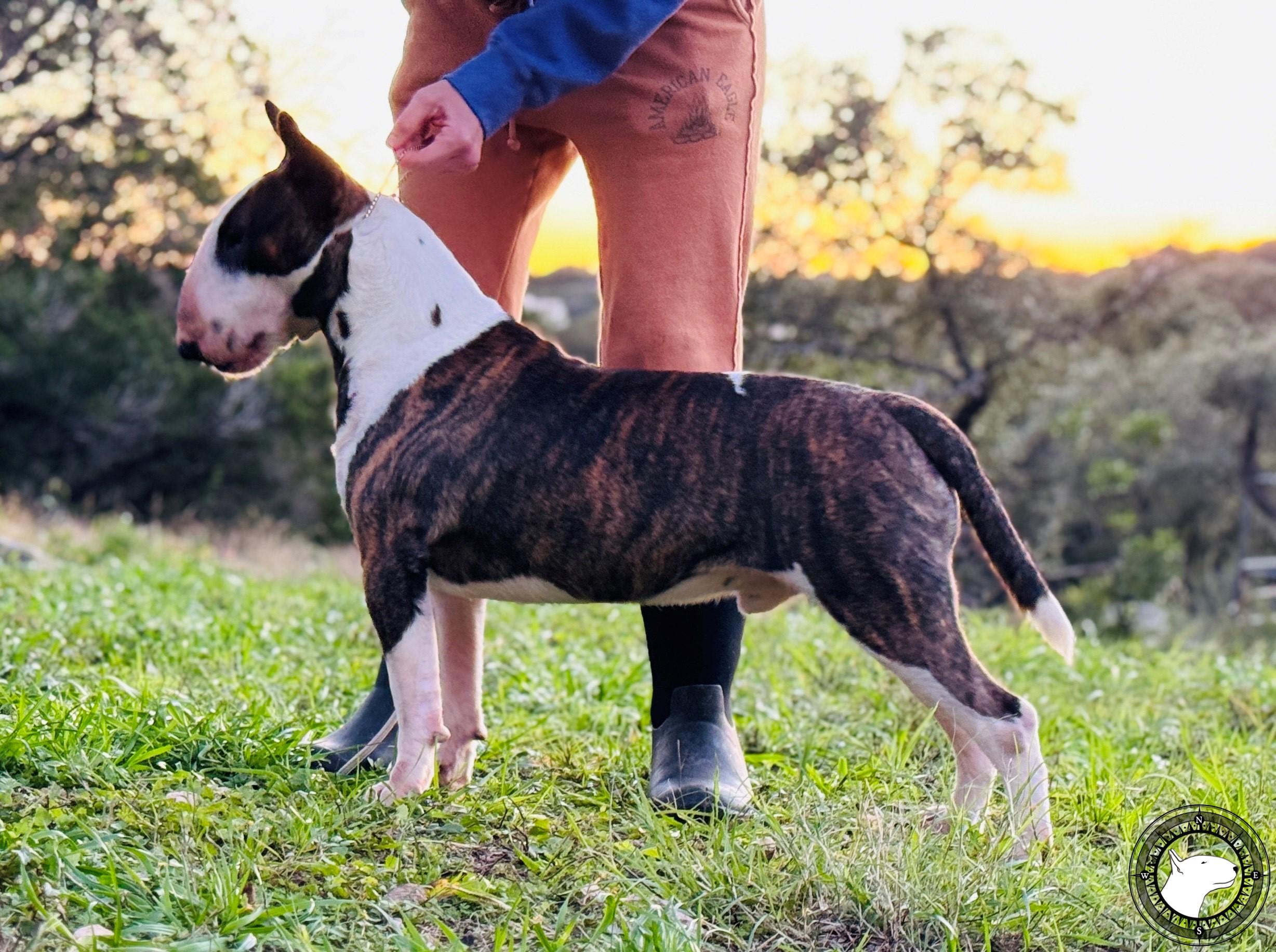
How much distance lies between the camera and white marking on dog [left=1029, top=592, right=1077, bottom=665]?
8.75 ft

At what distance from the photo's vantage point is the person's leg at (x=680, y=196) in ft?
9.71

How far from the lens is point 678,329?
2998mm

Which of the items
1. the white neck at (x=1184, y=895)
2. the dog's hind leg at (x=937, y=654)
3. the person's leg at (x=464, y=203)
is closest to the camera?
the white neck at (x=1184, y=895)

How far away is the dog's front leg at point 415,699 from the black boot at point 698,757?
552 mm

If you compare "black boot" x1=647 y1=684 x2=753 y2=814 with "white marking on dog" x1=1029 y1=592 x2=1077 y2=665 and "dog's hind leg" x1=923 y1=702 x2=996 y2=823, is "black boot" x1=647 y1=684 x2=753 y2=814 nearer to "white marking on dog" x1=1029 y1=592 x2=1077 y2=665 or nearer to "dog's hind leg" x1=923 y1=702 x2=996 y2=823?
"dog's hind leg" x1=923 y1=702 x2=996 y2=823

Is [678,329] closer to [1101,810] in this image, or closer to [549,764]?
[549,764]

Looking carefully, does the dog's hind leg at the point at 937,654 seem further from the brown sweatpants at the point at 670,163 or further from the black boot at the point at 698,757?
the brown sweatpants at the point at 670,163

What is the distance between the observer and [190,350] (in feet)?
9.68

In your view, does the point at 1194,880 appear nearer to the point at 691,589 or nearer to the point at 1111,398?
the point at 691,589

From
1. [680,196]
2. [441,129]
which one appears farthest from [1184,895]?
[441,129]

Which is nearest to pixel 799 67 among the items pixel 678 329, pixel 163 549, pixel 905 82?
pixel 905 82

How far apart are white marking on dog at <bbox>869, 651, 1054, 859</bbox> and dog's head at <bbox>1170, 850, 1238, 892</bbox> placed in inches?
9.2

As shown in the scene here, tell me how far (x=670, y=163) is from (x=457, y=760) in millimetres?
1444

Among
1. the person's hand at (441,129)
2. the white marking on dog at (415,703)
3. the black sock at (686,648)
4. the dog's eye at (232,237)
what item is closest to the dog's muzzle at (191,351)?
the dog's eye at (232,237)
